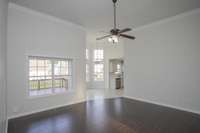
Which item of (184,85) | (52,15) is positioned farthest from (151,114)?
(52,15)

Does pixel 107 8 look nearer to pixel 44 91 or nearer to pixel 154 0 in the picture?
pixel 154 0

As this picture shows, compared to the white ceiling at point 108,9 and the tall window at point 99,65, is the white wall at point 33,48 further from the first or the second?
the tall window at point 99,65

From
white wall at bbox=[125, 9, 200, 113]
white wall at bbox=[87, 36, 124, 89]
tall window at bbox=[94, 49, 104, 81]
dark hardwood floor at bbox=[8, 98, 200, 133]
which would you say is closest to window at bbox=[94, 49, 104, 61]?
tall window at bbox=[94, 49, 104, 81]

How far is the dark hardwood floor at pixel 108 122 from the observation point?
2861 mm

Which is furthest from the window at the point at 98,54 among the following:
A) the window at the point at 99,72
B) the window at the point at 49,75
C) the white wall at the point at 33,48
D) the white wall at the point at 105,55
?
the window at the point at 49,75

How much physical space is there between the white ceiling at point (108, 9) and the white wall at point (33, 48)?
0.37 metres

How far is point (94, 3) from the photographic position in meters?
3.58

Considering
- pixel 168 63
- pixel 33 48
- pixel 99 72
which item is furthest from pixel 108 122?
pixel 99 72

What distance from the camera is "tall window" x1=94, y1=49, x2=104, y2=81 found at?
373 inches

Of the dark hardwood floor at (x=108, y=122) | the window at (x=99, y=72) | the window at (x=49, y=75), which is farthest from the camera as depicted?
the window at (x=99, y=72)

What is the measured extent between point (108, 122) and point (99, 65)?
6467 mm

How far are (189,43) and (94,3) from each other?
11.2 ft

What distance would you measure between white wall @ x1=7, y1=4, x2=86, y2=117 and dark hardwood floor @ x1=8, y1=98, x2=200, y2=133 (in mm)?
473

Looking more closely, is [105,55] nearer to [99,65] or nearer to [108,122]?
[99,65]
